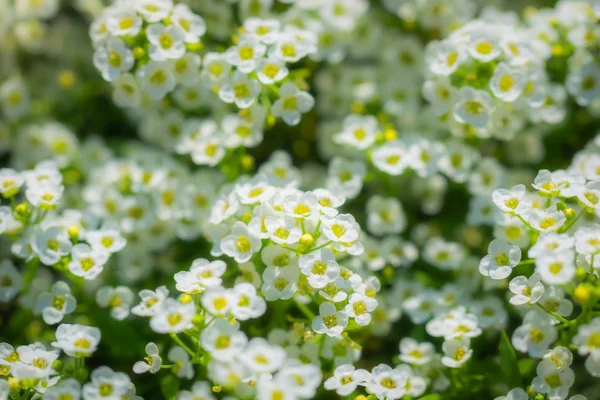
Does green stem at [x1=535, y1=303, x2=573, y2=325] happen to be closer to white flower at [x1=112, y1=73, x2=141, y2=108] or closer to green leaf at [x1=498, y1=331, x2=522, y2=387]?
green leaf at [x1=498, y1=331, x2=522, y2=387]

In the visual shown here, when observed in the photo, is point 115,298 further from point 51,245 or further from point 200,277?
point 200,277

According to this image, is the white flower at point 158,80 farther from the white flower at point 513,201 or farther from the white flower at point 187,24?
the white flower at point 513,201

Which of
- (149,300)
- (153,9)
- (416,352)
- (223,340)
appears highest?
(153,9)

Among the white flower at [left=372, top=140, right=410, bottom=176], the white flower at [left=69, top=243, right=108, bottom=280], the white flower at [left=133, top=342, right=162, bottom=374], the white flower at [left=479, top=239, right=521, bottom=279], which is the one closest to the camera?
the white flower at [left=133, top=342, right=162, bottom=374]

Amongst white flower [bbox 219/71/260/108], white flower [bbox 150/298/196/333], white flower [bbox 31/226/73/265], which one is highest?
white flower [bbox 219/71/260/108]

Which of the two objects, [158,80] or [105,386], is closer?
[105,386]

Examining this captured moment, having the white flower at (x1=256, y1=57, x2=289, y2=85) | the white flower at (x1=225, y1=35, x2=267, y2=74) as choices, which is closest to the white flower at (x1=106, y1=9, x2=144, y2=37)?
the white flower at (x1=225, y1=35, x2=267, y2=74)

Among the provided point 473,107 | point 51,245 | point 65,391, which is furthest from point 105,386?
point 473,107

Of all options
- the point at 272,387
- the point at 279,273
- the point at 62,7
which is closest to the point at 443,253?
the point at 279,273
